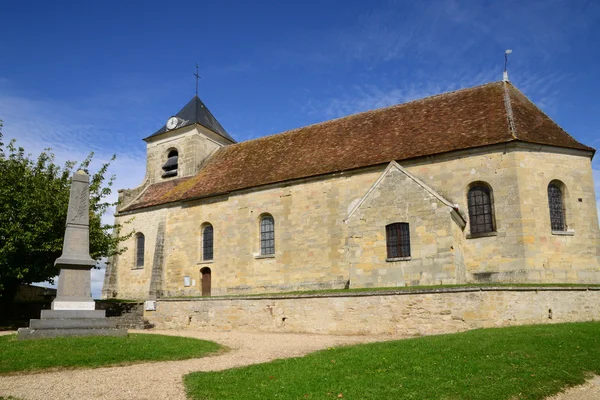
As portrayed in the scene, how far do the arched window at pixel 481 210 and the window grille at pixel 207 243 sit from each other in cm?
1458

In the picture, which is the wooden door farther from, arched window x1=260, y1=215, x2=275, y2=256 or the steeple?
the steeple

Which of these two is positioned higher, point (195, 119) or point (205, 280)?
point (195, 119)

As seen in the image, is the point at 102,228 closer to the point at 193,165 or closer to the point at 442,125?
the point at 193,165

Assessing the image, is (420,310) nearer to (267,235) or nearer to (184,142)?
(267,235)

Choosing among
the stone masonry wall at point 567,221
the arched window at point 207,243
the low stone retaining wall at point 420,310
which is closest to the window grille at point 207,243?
the arched window at point 207,243

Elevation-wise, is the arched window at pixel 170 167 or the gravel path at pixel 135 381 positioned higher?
the arched window at pixel 170 167

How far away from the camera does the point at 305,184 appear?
82.4 feet

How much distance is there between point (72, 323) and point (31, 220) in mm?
8219

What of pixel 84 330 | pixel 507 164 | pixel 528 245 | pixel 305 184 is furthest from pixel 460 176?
pixel 84 330

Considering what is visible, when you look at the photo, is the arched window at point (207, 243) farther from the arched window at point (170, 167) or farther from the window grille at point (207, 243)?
the arched window at point (170, 167)

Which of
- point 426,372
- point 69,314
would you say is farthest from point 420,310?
point 69,314

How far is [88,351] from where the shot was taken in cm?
1189

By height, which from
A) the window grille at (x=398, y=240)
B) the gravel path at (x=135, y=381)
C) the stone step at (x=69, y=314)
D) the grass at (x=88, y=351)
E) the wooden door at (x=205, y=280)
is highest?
the window grille at (x=398, y=240)

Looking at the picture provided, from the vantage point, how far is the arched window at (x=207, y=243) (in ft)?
92.7
